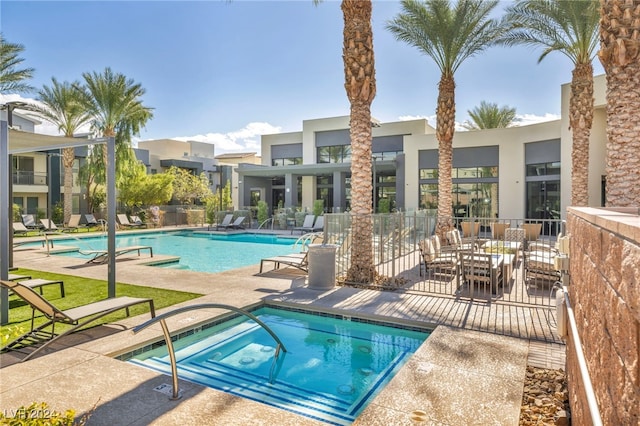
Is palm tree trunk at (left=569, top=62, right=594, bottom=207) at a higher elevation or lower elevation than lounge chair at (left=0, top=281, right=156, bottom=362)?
higher

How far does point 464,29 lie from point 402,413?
16.0 m

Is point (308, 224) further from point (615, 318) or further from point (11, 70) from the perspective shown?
point (615, 318)

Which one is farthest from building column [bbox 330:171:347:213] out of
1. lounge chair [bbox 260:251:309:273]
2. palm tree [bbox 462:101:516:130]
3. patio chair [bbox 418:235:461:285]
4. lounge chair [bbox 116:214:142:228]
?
patio chair [bbox 418:235:461:285]

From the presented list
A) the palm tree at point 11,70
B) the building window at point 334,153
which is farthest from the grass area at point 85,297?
the building window at point 334,153

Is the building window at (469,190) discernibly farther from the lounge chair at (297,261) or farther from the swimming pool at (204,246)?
the lounge chair at (297,261)

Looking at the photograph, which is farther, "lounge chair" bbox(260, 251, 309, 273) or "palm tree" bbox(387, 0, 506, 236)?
"palm tree" bbox(387, 0, 506, 236)

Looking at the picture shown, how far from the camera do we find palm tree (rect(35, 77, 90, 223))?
93.8ft

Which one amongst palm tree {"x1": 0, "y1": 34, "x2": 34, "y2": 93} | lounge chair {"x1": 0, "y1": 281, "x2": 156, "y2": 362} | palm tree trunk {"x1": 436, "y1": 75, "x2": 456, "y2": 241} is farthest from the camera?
palm tree {"x1": 0, "y1": 34, "x2": 34, "y2": 93}

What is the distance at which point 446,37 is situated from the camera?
16016 millimetres

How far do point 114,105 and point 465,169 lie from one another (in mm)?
24026

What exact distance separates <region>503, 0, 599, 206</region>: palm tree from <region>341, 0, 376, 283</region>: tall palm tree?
8.99m

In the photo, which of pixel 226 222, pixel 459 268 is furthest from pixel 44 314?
pixel 226 222

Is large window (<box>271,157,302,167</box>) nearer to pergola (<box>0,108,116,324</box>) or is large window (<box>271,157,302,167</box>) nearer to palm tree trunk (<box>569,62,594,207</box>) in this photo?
palm tree trunk (<box>569,62,594,207</box>)

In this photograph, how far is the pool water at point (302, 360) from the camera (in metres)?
4.79
